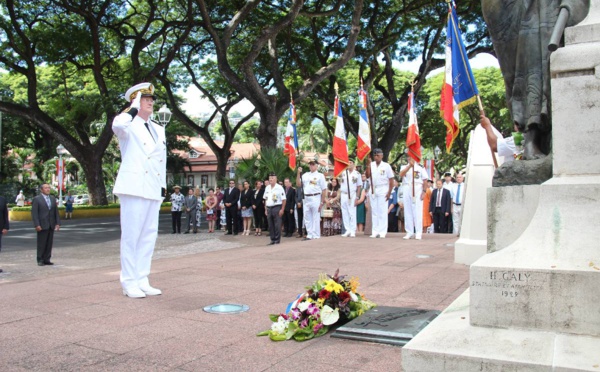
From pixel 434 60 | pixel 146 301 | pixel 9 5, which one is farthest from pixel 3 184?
pixel 146 301

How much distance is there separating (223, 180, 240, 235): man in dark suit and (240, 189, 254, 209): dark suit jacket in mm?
580

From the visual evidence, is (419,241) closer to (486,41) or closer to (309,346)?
(309,346)

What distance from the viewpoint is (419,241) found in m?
11.9

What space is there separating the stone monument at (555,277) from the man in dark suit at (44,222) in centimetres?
915

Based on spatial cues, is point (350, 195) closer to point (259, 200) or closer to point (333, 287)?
point (259, 200)

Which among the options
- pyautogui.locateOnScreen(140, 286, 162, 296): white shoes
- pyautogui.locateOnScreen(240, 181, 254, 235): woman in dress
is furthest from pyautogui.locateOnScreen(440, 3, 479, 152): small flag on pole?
pyautogui.locateOnScreen(240, 181, 254, 235): woman in dress

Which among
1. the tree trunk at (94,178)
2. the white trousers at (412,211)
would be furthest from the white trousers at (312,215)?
the tree trunk at (94,178)

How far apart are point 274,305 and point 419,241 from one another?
719 cm

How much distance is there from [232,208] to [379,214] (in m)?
6.33

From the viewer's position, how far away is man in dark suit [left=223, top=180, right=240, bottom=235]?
1803cm

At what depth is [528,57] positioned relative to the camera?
3.94 metres

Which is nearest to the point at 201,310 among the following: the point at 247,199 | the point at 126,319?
the point at 126,319

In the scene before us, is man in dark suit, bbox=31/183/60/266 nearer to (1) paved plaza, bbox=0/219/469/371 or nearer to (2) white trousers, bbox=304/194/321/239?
(1) paved plaza, bbox=0/219/469/371

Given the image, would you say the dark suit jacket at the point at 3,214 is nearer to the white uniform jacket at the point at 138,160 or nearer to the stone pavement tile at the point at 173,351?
the white uniform jacket at the point at 138,160
